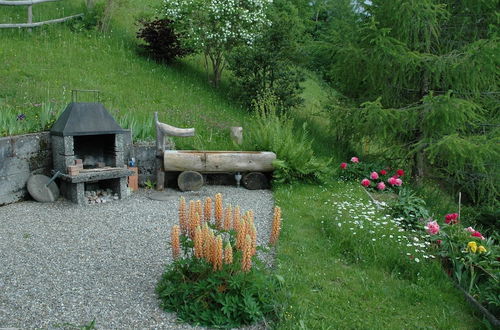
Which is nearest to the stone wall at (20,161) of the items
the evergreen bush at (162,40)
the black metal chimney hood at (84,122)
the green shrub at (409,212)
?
the black metal chimney hood at (84,122)

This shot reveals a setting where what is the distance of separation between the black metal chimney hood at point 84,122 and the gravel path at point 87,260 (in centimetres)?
109

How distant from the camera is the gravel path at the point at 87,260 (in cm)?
362

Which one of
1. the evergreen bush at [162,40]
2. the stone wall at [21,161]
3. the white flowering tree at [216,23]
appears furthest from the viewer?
the evergreen bush at [162,40]

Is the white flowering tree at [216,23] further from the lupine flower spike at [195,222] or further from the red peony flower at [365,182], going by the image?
the lupine flower spike at [195,222]

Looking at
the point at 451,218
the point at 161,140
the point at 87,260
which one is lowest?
the point at 87,260

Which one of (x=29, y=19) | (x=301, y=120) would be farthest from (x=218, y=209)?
(x=29, y=19)

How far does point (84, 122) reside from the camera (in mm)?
6773

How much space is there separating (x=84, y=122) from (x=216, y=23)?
24.1ft

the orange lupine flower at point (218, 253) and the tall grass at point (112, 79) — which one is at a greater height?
the tall grass at point (112, 79)

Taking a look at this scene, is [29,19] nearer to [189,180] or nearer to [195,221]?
[189,180]

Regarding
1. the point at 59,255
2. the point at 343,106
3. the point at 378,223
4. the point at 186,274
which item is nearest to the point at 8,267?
the point at 59,255

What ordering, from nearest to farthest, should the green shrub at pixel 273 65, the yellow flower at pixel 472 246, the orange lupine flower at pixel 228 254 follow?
the orange lupine flower at pixel 228 254
the yellow flower at pixel 472 246
the green shrub at pixel 273 65

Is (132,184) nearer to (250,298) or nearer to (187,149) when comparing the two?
(187,149)

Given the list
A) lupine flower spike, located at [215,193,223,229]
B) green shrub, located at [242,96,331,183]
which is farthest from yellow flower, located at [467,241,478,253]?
green shrub, located at [242,96,331,183]
